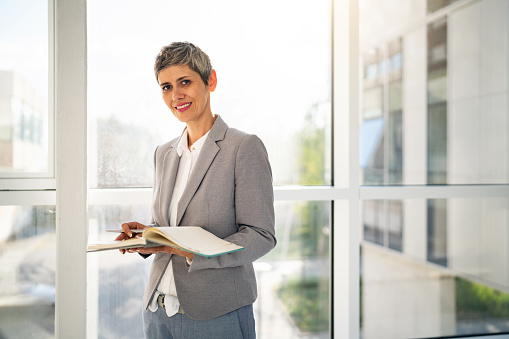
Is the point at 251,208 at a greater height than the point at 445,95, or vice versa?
the point at 445,95

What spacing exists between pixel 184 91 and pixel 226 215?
0.44 meters

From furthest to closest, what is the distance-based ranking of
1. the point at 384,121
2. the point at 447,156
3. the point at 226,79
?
the point at 384,121 < the point at 447,156 < the point at 226,79

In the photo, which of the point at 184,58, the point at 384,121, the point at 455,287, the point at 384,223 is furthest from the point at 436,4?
the point at 384,223

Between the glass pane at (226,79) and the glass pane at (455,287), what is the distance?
93 centimetres

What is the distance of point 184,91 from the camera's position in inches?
52.1

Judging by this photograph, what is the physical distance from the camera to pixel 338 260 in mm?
2053

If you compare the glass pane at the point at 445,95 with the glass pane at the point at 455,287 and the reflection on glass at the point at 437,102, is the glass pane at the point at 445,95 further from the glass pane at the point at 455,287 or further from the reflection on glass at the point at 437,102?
the glass pane at the point at 455,287

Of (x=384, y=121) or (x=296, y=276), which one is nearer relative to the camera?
(x=296, y=276)

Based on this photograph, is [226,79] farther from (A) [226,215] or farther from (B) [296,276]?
(B) [296,276]

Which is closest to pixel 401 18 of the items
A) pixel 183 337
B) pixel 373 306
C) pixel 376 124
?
pixel 376 124

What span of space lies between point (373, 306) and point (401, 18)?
2225 millimetres

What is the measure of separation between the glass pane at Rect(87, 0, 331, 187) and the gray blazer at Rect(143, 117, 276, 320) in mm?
755

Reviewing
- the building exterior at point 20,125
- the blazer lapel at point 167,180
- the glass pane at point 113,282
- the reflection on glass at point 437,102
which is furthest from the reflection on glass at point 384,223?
the building exterior at point 20,125

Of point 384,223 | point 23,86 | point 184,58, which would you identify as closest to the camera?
point 184,58
